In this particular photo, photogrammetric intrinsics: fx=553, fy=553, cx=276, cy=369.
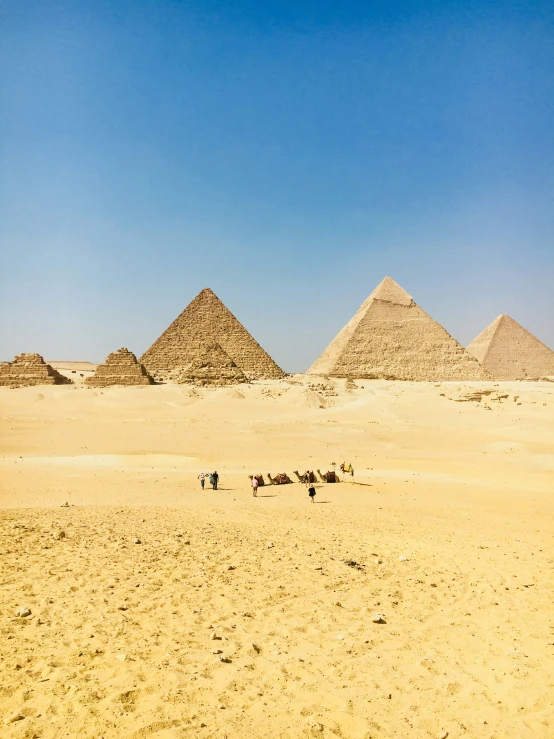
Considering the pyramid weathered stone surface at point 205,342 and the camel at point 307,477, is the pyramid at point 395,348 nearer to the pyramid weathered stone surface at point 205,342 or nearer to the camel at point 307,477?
the pyramid weathered stone surface at point 205,342

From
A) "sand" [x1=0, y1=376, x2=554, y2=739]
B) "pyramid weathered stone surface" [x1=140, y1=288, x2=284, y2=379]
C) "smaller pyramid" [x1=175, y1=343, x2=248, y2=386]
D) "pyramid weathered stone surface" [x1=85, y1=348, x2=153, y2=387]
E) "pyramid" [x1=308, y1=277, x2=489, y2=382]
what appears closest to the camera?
"sand" [x1=0, y1=376, x2=554, y2=739]

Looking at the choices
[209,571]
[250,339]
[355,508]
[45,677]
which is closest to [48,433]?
[355,508]

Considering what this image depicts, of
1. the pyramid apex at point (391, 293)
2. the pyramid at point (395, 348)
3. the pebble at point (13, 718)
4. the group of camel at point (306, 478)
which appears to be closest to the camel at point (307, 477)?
the group of camel at point (306, 478)

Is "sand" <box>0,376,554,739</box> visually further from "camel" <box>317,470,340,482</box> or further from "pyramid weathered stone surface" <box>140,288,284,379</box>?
"pyramid weathered stone surface" <box>140,288,284,379</box>

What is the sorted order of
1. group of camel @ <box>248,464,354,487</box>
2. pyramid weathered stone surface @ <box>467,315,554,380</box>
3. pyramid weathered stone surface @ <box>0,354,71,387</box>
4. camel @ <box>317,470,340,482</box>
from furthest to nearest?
pyramid weathered stone surface @ <box>467,315,554,380</box> → pyramid weathered stone surface @ <box>0,354,71,387</box> → camel @ <box>317,470,340,482</box> → group of camel @ <box>248,464,354,487</box>

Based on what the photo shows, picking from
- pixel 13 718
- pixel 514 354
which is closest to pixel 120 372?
pixel 13 718

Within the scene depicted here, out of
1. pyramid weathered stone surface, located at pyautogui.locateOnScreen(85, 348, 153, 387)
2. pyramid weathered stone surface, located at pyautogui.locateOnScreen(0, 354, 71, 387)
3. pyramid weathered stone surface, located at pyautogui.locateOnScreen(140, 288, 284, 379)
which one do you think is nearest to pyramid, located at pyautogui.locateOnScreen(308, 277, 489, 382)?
pyramid weathered stone surface, located at pyautogui.locateOnScreen(140, 288, 284, 379)

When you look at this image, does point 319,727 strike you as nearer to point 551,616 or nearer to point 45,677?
point 45,677

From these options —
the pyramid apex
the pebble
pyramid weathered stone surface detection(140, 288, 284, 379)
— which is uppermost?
the pyramid apex
